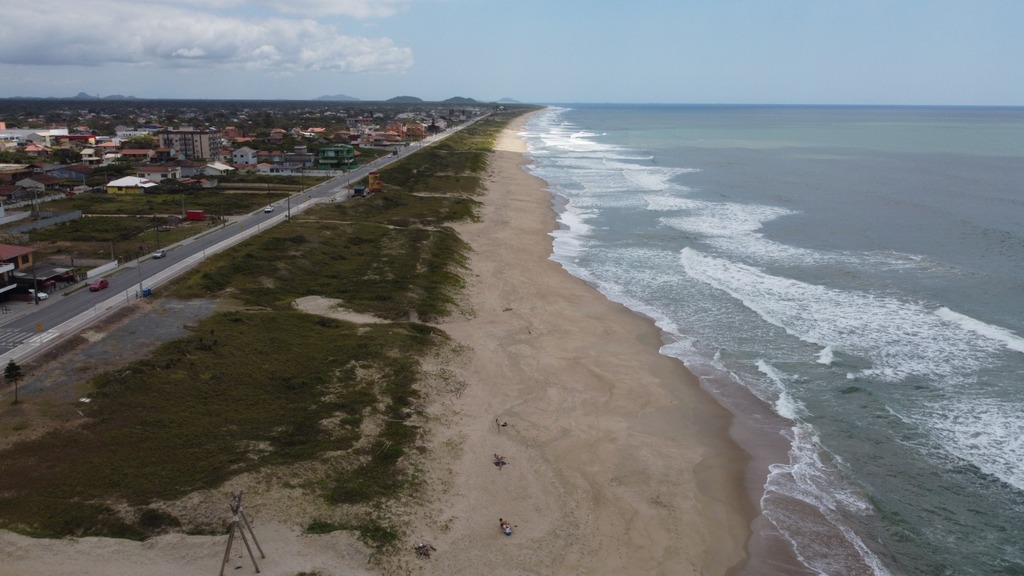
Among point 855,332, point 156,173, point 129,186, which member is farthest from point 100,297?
point 156,173

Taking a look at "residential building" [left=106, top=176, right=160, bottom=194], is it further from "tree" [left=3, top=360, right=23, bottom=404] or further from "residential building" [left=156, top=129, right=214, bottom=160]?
"tree" [left=3, top=360, right=23, bottom=404]

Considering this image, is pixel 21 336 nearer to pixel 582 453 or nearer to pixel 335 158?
pixel 582 453

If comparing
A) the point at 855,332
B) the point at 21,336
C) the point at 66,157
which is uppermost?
the point at 66,157

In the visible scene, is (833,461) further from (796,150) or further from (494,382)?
(796,150)

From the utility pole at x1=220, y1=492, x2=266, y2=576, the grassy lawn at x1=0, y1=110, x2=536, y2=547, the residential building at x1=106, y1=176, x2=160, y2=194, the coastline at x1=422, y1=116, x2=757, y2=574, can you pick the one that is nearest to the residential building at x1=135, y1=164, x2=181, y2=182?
the residential building at x1=106, y1=176, x2=160, y2=194

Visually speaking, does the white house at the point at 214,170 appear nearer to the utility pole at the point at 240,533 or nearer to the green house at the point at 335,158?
the green house at the point at 335,158

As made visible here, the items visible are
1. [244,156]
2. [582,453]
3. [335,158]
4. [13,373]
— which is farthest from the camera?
[335,158]
